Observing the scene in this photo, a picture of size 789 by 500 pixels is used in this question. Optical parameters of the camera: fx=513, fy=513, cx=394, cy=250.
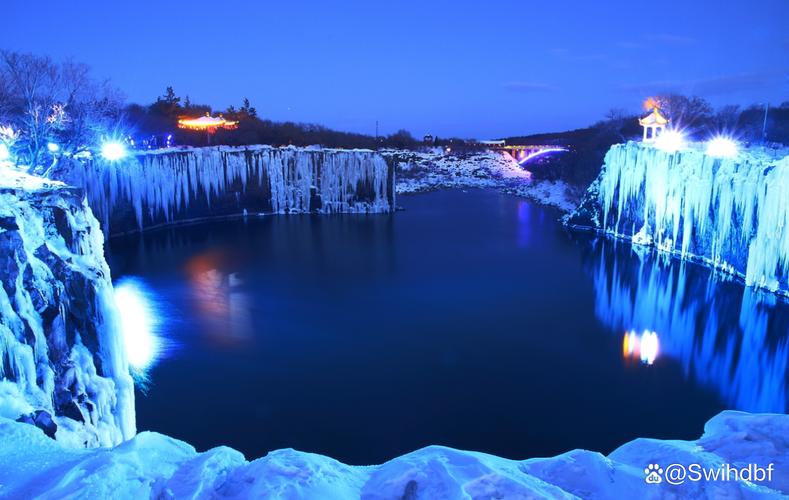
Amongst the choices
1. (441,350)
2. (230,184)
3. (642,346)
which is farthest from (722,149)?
(230,184)

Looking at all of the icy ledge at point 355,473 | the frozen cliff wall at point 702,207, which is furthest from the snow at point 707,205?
the icy ledge at point 355,473

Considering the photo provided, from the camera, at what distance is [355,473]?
3.53 meters

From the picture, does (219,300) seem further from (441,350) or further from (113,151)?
(113,151)

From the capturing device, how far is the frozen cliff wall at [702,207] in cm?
1373

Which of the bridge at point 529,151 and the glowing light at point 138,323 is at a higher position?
the bridge at point 529,151

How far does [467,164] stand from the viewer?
5359 cm

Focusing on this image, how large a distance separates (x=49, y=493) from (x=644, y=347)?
10.5 metres

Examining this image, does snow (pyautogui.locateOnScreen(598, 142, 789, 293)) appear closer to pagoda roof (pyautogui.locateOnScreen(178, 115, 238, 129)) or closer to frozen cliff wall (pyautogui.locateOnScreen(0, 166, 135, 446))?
frozen cliff wall (pyautogui.locateOnScreen(0, 166, 135, 446))

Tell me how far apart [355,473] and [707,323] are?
1160 centimetres

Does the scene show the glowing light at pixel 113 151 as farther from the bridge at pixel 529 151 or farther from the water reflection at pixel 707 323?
the bridge at pixel 529 151

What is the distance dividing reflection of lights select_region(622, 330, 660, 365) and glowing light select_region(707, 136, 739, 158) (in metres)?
8.88

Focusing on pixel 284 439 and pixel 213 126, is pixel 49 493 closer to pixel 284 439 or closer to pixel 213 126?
pixel 284 439

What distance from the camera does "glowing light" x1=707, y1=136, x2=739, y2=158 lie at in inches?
664

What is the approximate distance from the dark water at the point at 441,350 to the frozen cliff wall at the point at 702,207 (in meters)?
1.11
